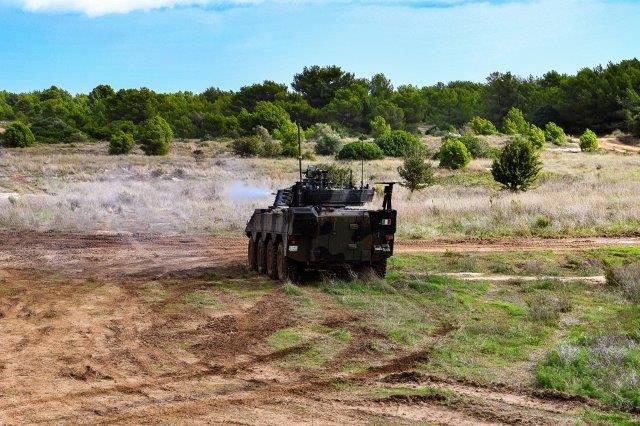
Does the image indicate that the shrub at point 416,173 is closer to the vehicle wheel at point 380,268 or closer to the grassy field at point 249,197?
the grassy field at point 249,197

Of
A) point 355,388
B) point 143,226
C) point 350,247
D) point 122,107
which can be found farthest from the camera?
point 122,107

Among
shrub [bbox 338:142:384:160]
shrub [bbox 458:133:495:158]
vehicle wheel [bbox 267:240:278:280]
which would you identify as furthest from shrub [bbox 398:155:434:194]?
shrub [bbox 458:133:495:158]

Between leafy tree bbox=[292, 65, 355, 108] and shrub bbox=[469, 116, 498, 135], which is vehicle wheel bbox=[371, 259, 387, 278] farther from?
leafy tree bbox=[292, 65, 355, 108]

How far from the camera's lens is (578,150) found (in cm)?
6397

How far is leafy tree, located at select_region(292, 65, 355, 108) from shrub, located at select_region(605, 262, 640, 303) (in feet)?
283

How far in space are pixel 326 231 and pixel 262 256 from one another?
9.25 ft

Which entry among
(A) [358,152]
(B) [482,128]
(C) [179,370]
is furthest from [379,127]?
(C) [179,370]

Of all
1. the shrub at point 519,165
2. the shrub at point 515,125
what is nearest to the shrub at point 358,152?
the shrub at point 519,165

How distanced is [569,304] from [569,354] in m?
4.16

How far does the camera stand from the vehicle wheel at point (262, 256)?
17516 millimetres

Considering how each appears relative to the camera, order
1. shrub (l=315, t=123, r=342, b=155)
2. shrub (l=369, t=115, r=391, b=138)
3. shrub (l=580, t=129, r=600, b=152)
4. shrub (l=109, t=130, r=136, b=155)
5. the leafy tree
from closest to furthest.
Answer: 1. shrub (l=315, t=123, r=342, b=155)
2. shrub (l=109, t=130, r=136, b=155)
3. shrub (l=580, t=129, r=600, b=152)
4. shrub (l=369, t=115, r=391, b=138)
5. the leafy tree

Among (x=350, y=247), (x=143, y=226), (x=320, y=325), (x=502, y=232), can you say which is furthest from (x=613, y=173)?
(x=320, y=325)

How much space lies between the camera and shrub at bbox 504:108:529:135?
75.8 metres

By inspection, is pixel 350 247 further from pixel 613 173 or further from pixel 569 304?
pixel 613 173
